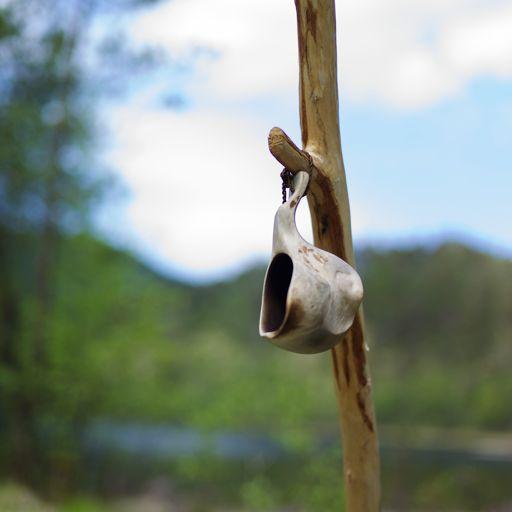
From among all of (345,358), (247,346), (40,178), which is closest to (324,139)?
(345,358)

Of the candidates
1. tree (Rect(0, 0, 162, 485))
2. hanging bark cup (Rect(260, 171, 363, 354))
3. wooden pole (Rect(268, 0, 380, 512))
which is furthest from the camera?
tree (Rect(0, 0, 162, 485))

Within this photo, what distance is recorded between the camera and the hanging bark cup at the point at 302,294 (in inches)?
58.8

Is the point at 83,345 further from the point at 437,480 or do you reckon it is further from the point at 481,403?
the point at 481,403

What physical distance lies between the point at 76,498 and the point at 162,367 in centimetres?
139

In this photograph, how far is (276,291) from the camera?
1.61m

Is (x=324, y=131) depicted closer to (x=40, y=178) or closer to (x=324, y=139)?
(x=324, y=139)

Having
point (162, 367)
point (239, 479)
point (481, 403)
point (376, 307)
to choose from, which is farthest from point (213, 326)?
point (162, 367)

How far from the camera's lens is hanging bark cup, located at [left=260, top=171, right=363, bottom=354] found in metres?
1.49

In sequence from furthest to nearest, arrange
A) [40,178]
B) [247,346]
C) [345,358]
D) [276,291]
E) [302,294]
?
[247,346]
[40,178]
[345,358]
[276,291]
[302,294]

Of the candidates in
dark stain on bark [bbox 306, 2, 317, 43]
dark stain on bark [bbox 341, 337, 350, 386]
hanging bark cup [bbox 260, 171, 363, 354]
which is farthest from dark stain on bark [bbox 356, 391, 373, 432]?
dark stain on bark [bbox 306, 2, 317, 43]

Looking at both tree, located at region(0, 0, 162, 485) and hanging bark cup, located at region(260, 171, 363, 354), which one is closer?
hanging bark cup, located at region(260, 171, 363, 354)

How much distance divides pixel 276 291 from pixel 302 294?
5.2 inches

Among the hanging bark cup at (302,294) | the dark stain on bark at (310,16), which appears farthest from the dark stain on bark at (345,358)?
the dark stain on bark at (310,16)

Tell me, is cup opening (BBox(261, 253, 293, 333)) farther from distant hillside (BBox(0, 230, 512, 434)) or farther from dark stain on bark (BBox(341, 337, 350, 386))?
distant hillside (BBox(0, 230, 512, 434))
